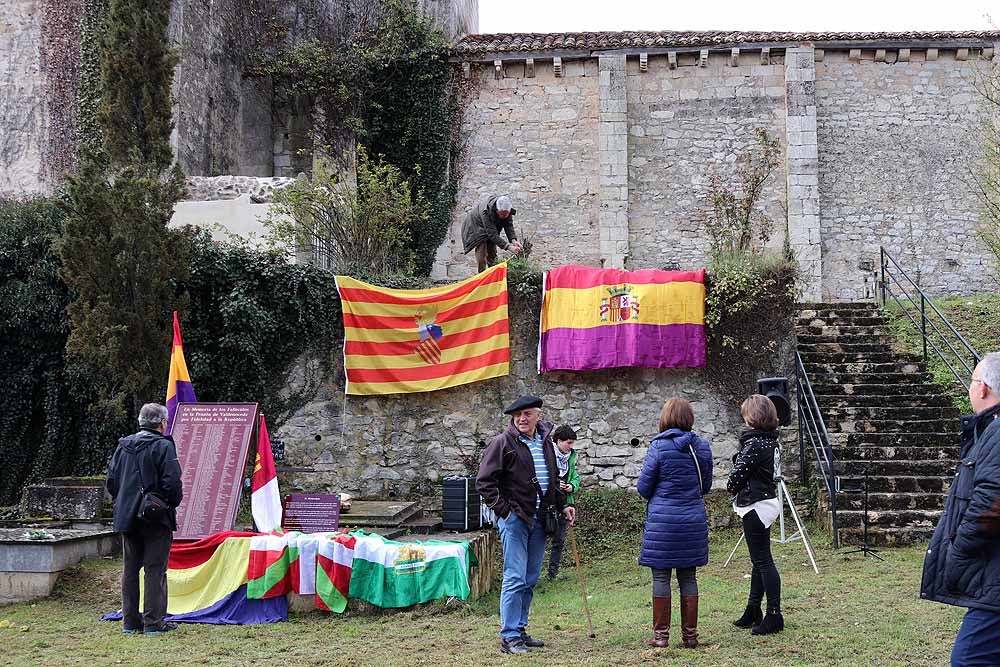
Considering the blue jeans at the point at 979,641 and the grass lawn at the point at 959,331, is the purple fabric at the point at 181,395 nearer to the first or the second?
the blue jeans at the point at 979,641

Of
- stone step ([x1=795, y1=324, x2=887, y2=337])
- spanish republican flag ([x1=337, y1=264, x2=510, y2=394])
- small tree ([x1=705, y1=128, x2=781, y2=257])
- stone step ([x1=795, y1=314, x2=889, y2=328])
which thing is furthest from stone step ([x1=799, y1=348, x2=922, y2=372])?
small tree ([x1=705, y1=128, x2=781, y2=257])

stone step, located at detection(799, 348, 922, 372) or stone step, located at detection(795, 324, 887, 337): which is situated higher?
stone step, located at detection(795, 324, 887, 337)

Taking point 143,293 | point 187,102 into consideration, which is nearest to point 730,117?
point 187,102

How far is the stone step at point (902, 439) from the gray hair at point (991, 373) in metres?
6.84

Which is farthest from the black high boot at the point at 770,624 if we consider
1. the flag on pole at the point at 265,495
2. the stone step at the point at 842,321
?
the stone step at the point at 842,321

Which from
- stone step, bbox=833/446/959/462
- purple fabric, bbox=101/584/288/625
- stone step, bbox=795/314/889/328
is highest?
stone step, bbox=795/314/889/328

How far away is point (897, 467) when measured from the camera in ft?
32.6

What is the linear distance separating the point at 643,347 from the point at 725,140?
8009 mm

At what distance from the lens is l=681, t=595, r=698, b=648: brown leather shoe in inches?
223

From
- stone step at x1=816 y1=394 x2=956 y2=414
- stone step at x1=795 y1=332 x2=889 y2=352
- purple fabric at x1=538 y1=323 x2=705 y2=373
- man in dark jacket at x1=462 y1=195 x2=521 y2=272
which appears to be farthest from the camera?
man in dark jacket at x1=462 y1=195 x2=521 y2=272

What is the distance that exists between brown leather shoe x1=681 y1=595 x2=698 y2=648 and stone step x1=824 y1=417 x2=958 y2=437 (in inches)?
218

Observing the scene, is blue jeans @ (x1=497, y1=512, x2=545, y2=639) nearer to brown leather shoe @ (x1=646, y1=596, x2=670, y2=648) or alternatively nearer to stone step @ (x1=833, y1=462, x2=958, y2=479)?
brown leather shoe @ (x1=646, y1=596, x2=670, y2=648)

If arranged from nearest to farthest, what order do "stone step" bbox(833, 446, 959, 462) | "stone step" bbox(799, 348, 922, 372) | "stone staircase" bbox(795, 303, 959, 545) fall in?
1. "stone staircase" bbox(795, 303, 959, 545)
2. "stone step" bbox(833, 446, 959, 462)
3. "stone step" bbox(799, 348, 922, 372)

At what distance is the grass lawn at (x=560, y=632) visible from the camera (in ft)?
18.4
